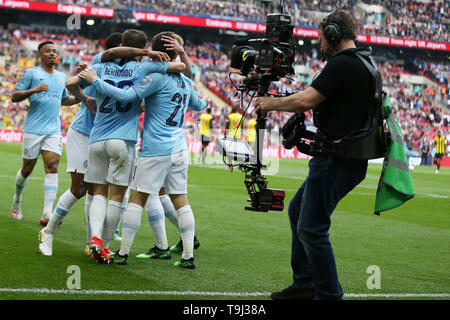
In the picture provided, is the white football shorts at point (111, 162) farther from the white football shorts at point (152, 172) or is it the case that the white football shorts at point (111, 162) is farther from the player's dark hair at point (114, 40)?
the player's dark hair at point (114, 40)

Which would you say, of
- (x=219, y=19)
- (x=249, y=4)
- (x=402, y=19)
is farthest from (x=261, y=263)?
(x=402, y=19)

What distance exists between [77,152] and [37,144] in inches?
70.9

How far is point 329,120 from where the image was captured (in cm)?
433

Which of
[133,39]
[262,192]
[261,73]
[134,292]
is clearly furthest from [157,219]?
[261,73]

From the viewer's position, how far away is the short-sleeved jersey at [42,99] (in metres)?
8.60

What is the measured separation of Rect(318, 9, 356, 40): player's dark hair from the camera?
4332 millimetres

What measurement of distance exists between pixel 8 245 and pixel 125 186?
1551 millimetres

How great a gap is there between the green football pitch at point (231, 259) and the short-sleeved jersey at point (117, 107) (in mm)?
1200

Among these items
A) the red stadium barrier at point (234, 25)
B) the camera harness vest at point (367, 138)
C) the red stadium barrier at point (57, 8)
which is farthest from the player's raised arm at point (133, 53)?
the red stadium barrier at point (234, 25)

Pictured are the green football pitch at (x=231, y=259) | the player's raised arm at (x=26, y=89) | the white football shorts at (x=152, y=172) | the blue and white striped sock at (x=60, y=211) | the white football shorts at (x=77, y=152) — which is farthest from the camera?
the player's raised arm at (x=26, y=89)

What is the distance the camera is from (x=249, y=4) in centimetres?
5416

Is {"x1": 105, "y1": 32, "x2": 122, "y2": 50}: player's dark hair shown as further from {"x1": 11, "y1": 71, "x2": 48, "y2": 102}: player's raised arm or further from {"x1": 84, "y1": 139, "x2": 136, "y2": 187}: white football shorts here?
{"x1": 11, "y1": 71, "x2": 48, "y2": 102}: player's raised arm

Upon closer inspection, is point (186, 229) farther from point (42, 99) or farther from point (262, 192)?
point (42, 99)

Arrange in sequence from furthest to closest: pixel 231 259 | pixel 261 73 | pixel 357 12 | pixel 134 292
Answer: pixel 357 12 → pixel 231 259 → pixel 134 292 → pixel 261 73
